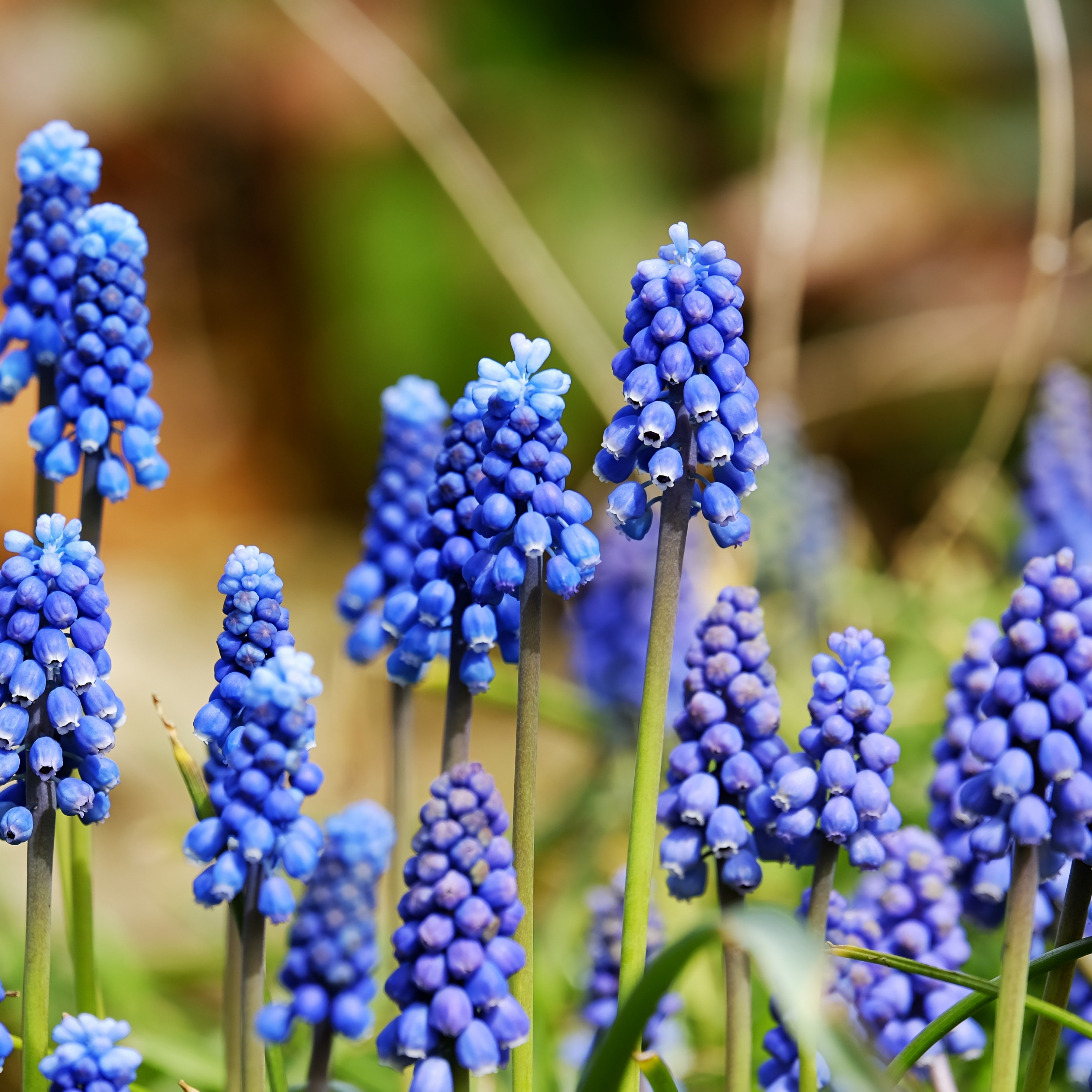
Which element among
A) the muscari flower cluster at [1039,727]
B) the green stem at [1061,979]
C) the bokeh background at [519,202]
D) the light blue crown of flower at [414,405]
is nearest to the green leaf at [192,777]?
the light blue crown of flower at [414,405]

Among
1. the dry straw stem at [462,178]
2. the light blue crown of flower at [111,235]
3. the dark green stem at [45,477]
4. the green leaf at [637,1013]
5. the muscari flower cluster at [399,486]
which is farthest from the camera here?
the dry straw stem at [462,178]

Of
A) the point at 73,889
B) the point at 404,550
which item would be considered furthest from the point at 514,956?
the point at 404,550

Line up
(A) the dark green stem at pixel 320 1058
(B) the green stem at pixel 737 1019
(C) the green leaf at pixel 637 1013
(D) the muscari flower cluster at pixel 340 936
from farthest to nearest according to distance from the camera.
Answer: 1. (B) the green stem at pixel 737 1019
2. (A) the dark green stem at pixel 320 1058
3. (D) the muscari flower cluster at pixel 340 936
4. (C) the green leaf at pixel 637 1013

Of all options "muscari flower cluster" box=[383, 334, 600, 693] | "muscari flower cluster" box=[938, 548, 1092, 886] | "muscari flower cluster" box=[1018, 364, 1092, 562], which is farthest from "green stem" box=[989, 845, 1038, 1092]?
"muscari flower cluster" box=[1018, 364, 1092, 562]

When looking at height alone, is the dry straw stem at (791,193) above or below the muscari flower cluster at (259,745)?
above

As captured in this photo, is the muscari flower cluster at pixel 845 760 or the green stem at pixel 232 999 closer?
the muscari flower cluster at pixel 845 760

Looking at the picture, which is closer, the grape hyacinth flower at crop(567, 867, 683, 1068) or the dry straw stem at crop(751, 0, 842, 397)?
the grape hyacinth flower at crop(567, 867, 683, 1068)

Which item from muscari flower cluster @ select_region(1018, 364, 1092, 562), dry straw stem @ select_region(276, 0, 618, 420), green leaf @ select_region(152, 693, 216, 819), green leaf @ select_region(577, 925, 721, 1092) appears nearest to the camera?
green leaf @ select_region(577, 925, 721, 1092)

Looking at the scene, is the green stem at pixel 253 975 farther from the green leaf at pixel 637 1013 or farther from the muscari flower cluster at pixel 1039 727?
the muscari flower cluster at pixel 1039 727

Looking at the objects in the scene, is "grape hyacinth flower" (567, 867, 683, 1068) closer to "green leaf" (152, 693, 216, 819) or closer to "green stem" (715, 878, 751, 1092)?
"green stem" (715, 878, 751, 1092)
